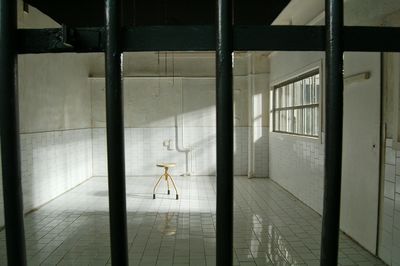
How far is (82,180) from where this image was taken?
7441 millimetres

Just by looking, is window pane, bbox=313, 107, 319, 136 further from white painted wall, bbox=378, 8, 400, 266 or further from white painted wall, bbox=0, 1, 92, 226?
white painted wall, bbox=0, 1, 92, 226

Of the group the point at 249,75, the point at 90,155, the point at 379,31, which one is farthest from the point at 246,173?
the point at 379,31

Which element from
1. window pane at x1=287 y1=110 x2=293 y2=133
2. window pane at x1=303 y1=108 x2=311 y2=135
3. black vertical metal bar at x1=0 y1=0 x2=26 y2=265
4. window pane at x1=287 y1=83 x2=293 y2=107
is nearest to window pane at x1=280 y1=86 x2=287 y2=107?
window pane at x1=287 y1=83 x2=293 y2=107

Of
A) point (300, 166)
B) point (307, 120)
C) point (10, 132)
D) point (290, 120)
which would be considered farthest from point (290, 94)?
point (10, 132)

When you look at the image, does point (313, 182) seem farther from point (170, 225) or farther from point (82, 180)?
point (82, 180)

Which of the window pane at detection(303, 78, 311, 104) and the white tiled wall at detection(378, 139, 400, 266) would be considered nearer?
the white tiled wall at detection(378, 139, 400, 266)

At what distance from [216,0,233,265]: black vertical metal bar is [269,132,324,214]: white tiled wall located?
4034mm

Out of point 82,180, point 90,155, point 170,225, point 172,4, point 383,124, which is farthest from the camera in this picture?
point 90,155

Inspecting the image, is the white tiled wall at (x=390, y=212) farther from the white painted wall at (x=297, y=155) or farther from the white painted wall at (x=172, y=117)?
the white painted wall at (x=172, y=117)

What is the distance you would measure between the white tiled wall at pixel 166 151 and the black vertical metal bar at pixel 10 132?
286 inches

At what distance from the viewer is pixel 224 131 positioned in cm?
85

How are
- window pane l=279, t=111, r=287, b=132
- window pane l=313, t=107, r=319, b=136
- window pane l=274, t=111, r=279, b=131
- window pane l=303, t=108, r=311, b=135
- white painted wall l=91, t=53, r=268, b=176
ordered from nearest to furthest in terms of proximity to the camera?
window pane l=313, t=107, r=319, b=136
window pane l=303, t=108, r=311, b=135
window pane l=279, t=111, r=287, b=132
window pane l=274, t=111, r=279, b=131
white painted wall l=91, t=53, r=268, b=176

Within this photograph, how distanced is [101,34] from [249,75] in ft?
23.8

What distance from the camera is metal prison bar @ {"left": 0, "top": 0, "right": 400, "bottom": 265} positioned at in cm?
86
